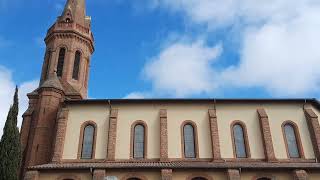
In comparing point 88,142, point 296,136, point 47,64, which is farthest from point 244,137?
point 47,64

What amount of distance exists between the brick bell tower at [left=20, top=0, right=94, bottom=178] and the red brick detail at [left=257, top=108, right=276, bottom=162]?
15188 millimetres

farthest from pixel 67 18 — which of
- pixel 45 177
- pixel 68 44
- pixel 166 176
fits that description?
pixel 166 176

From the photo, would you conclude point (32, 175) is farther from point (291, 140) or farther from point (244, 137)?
point (291, 140)

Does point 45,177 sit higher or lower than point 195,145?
lower

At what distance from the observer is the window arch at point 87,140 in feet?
86.0

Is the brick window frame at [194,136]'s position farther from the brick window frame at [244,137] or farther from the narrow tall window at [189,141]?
the brick window frame at [244,137]

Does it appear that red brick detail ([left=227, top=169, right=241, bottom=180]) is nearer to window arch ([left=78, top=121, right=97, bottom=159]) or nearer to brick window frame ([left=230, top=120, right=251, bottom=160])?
brick window frame ([left=230, top=120, right=251, bottom=160])

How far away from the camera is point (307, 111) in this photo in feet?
90.4

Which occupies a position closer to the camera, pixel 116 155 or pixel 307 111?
pixel 116 155

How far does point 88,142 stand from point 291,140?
603 inches

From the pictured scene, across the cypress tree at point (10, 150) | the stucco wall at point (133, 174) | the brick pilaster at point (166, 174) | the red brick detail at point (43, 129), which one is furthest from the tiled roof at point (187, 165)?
the red brick detail at point (43, 129)

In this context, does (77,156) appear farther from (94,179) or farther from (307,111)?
(307,111)

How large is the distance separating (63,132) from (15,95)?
176 inches

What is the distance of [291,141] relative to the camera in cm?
2672
